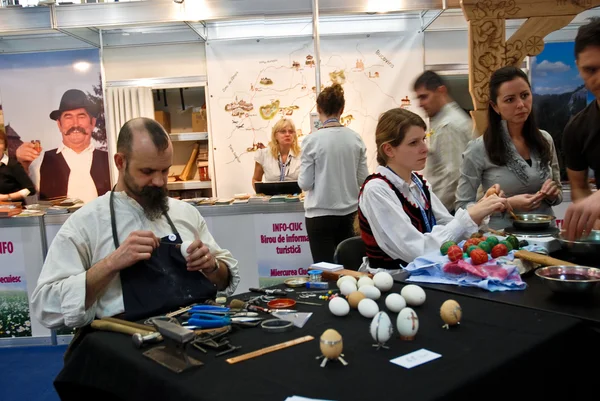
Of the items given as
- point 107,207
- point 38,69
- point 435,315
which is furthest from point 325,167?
point 38,69

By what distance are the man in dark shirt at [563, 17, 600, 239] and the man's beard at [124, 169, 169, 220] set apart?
153 centimetres

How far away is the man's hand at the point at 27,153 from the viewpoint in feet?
19.6

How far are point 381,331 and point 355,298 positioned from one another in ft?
0.98

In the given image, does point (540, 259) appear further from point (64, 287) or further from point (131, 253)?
point (64, 287)

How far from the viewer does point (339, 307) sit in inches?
58.1

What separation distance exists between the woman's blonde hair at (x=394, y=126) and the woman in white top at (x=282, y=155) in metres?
2.78

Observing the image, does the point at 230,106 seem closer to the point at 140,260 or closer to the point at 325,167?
the point at 325,167

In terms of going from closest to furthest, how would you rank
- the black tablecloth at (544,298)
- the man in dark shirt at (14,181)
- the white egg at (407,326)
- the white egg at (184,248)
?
the white egg at (407,326)
the black tablecloth at (544,298)
the white egg at (184,248)
the man in dark shirt at (14,181)

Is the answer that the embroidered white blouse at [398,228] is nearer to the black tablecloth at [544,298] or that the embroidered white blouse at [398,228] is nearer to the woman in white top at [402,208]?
the woman in white top at [402,208]

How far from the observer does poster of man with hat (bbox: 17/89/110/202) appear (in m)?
5.90

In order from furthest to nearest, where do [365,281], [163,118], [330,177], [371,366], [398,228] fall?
[163,118]
[330,177]
[398,228]
[365,281]
[371,366]

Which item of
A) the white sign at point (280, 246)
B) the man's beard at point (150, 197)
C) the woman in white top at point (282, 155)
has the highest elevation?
the woman in white top at point (282, 155)

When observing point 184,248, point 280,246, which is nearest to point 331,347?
point 184,248

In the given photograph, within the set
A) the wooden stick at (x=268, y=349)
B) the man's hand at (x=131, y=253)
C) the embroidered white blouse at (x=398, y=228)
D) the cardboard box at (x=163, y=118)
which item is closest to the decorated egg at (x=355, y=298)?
the wooden stick at (x=268, y=349)
